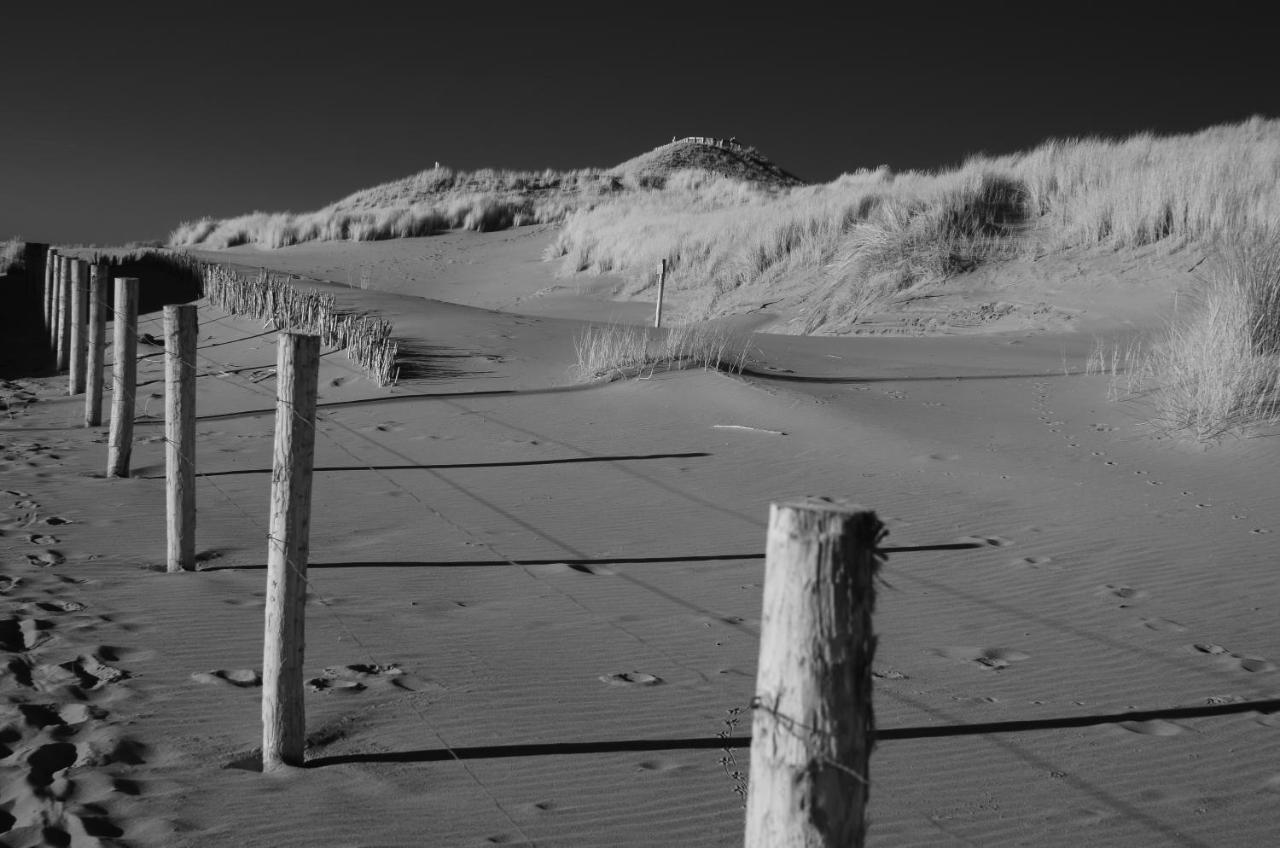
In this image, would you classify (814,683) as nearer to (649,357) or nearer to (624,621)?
(624,621)

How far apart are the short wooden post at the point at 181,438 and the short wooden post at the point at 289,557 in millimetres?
2525

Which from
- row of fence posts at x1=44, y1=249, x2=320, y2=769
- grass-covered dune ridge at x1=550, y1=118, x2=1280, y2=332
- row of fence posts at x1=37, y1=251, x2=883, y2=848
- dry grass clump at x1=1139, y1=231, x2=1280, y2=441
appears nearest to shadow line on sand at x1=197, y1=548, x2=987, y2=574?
row of fence posts at x1=44, y1=249, x2=320, y2=769

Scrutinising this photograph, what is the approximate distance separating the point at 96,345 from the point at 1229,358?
10619 millimetres

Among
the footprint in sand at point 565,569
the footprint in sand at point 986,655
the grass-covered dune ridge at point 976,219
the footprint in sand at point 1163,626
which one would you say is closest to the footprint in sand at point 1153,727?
the footprint in sand at point 986,655

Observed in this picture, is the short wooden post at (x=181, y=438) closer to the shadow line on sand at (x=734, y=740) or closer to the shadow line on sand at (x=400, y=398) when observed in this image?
the shadow line on sand at (x=734, y=740)

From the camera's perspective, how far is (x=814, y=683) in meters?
2.05

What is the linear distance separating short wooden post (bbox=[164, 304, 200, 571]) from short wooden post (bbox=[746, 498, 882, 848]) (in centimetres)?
505

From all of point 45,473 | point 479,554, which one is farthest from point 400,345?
point 479,554

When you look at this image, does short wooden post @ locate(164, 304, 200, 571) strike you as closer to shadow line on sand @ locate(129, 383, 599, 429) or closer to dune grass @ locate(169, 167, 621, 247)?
shadow line on sand @ locate(129, 383, 599, 429)

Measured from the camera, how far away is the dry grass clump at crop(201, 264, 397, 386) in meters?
12.2

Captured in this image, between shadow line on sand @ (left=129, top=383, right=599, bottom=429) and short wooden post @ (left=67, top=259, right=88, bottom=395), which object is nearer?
shadow line on sand @ (left=129, top=383, right=599, bottom=429)

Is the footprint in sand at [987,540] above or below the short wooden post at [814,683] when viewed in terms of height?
below

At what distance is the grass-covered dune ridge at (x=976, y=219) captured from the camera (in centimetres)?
1670

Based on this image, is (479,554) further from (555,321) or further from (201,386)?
(555,321)
